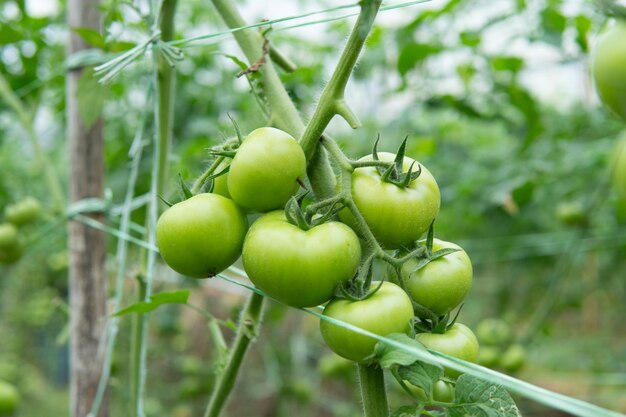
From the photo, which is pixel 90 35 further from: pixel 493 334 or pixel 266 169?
pixel 493 334

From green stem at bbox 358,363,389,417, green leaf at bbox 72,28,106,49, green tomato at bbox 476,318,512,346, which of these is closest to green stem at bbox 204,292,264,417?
green stem at bbox 358,363,389,417

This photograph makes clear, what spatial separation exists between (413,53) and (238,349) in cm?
111

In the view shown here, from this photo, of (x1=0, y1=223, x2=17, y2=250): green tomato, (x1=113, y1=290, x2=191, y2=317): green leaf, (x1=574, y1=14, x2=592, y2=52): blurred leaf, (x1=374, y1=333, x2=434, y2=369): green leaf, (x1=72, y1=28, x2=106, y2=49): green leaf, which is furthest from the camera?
(x1=574, y1=14, x2=592, y2=52): blurred leaf

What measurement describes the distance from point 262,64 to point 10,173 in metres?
1.77

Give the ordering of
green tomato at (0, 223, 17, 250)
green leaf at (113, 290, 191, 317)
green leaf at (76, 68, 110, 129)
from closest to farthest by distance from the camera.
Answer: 1. green leaf at (113, 290, 191, 317)
2. green leaf at (76, 68, 110, 129)
3. green tomato at (0, 223, 17, 250)

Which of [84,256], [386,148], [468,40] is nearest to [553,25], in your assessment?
[468,40]

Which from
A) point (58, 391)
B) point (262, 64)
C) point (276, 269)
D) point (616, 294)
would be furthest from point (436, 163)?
point (58, 391)

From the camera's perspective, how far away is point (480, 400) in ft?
1.55

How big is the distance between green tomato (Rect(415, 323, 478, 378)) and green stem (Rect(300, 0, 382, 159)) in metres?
0.17

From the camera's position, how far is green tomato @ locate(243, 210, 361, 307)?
0.46 metres

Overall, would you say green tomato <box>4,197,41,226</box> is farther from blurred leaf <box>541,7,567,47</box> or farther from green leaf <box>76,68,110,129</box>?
blurred leaf <box>541,7,567,47</box>

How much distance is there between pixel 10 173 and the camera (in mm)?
2111

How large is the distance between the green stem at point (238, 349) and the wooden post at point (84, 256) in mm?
524

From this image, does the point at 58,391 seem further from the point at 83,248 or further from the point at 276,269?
the point at 276,269
